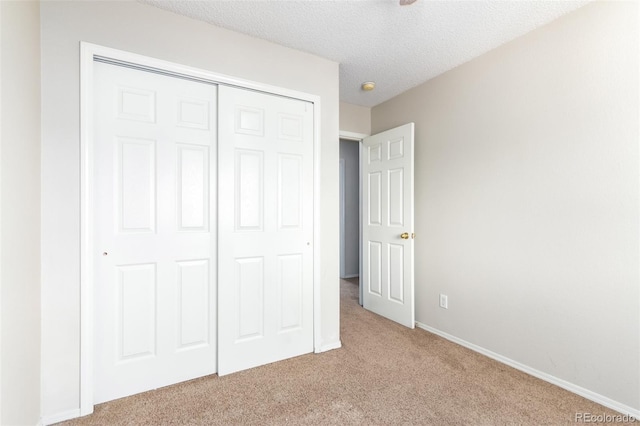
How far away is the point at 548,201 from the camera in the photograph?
1.96 metres

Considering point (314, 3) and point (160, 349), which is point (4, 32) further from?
point (160, 349)

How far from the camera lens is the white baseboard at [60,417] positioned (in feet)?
Result: 4.99

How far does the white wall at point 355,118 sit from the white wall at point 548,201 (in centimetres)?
92

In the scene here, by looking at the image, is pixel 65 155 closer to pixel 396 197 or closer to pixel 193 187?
pixel 193 187

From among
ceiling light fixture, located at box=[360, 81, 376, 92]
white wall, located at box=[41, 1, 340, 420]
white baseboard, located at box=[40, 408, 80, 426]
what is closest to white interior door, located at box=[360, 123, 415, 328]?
ceiling light fixture, located at box=[360, 81, 376, 92]

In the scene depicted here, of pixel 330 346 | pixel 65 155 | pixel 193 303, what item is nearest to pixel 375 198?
pixel 330 346

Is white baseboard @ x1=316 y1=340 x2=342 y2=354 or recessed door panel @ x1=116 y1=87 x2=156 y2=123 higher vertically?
recessed door panel @ x1=116 y1=87 x2=156 y2=123

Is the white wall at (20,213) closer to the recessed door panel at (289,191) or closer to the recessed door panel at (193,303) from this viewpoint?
the recessed door panel at (193,303)

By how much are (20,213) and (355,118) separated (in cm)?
301

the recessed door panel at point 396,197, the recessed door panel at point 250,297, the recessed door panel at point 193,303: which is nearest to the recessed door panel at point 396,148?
the recessed door panel at point 396,197

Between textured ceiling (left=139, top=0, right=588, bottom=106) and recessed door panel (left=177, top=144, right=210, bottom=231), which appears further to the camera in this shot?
recessed door panel (left=177, top=144, right=210, bottom=231)

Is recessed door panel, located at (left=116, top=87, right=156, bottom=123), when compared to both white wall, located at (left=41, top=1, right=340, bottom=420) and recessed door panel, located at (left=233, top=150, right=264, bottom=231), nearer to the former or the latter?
white wall, located at (left=41, top=1, right=340, bottom=420)

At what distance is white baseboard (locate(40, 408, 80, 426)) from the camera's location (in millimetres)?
1521

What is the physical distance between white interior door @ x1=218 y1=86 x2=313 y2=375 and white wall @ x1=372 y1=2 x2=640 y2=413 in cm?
133
